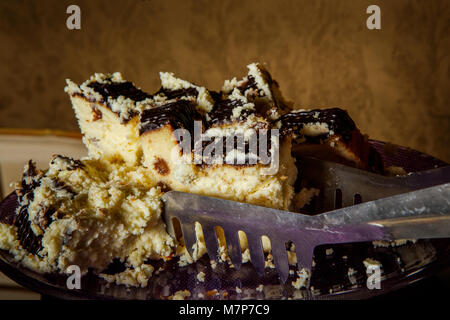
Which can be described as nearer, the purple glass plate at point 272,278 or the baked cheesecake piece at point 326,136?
the purple glass plate at point 272,278

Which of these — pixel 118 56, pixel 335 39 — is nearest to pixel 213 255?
pixel 335 39

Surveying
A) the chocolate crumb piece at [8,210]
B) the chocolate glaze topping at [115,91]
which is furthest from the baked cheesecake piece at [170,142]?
the chocolate crumb piece at [8,210]

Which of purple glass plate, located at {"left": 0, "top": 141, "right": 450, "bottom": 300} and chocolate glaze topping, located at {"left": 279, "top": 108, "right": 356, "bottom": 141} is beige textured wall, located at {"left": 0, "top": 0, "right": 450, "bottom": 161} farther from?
purple glass plate, located at {"left": 0, "top": 141, "right": 450, "bottom": 300}

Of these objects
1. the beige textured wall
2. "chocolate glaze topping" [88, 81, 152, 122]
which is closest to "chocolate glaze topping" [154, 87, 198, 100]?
"chocolate glaze topping" [88, 81, 152, 122]

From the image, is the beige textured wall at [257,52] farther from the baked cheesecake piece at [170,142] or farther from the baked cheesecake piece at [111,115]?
the baked cheesecake piece at [170,142]

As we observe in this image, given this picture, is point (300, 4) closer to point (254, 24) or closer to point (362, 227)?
point (254, 24)

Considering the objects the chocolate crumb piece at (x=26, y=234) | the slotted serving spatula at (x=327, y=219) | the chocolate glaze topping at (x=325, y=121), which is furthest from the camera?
the chocolate glaze topping at (x=325, y=121)

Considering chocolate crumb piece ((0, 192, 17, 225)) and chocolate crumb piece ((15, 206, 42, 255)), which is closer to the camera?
chocolate crumb piece ((15, 206, 42, 255))
